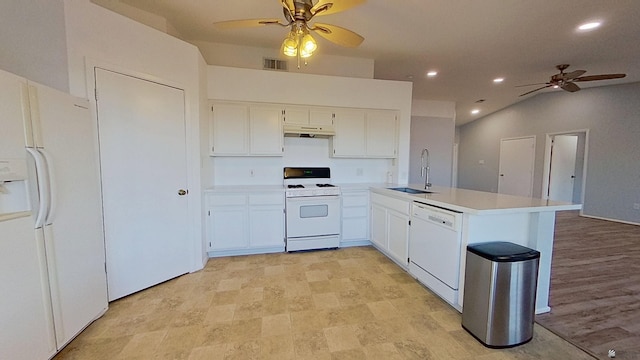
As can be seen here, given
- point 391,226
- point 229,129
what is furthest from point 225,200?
point 391,226

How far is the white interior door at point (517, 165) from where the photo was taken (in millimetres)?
7129

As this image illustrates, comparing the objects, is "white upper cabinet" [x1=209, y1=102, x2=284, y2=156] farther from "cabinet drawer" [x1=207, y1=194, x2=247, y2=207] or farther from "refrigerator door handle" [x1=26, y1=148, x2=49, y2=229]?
Result: "refrigerator door handle" [x1=26, y1=148, x2=49, y2=229]

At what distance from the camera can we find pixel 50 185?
5.29 feet

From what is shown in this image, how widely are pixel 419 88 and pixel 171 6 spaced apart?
4997 millimetres

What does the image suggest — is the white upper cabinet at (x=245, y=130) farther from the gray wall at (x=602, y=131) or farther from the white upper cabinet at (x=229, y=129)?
the gray wall at (x=602, y=131)

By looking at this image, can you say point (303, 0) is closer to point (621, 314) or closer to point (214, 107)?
point (214, 107)

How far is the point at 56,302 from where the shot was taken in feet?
5.48

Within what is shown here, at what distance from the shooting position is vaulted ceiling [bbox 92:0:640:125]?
2748mm

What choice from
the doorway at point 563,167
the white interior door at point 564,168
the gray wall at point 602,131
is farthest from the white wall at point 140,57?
the white interior door at point 564,168

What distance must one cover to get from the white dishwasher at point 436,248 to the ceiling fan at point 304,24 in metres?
1.80

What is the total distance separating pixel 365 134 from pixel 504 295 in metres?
2.80

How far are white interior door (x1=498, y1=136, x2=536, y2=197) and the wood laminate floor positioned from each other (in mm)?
2826

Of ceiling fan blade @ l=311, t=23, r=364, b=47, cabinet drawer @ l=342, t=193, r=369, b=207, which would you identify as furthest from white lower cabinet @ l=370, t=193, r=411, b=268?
ceiling fan blade @ l=311, t=23, r=364, b=47

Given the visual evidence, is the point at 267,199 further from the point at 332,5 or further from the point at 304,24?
the point at 332,5
